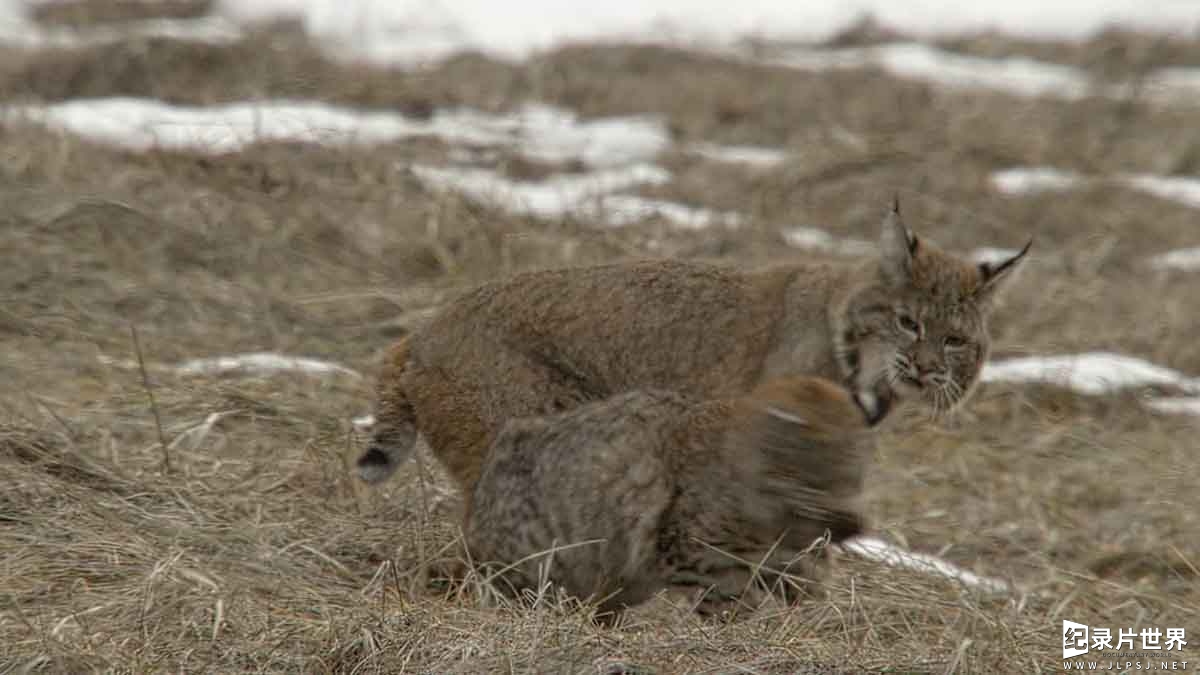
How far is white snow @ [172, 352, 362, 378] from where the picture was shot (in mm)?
5789

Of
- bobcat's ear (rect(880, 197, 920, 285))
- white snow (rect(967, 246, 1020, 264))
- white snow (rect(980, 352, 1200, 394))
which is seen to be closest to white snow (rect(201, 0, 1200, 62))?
white snow (rect(967, 246, 1020, 264))

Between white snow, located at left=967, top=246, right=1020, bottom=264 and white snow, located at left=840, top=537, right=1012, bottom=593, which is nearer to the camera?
white snow, located at left=840, top=537, right=1012, bottom=593

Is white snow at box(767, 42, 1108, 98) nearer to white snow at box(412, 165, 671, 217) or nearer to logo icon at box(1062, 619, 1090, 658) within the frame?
white snow at box(412, 165, 671, 217)

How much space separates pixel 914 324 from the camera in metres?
5.10

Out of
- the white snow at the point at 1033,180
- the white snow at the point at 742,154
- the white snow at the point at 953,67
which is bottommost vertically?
the white snow at the point at 1033,180

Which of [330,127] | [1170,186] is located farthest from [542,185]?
[1170,186]

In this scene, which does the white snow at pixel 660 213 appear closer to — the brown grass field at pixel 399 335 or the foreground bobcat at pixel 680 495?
the brown grass field at pixel 399 335

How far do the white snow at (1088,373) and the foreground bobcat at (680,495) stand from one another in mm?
2998

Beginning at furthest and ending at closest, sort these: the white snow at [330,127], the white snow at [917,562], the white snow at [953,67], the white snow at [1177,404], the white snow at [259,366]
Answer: the white snow at [953,67] < the white snow at [330,127] < the white snow at [1177,404] < the white snow at [259,366] < the white snow at [917,562]

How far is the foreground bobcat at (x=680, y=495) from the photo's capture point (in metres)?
4.05

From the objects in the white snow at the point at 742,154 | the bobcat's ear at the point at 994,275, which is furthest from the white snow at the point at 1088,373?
the white snow at the point at 742,154

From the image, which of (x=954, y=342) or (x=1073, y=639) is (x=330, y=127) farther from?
(x=1073, y=639)

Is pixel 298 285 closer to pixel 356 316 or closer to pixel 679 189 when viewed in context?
pixel 356 316

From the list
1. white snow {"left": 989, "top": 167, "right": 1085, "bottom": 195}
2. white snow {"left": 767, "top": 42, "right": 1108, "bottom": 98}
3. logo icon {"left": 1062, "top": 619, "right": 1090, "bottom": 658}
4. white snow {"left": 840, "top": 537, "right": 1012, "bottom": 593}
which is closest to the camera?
logo icon {"left": 1062, "top": 619, "right": 1090, "bottom": 658}
